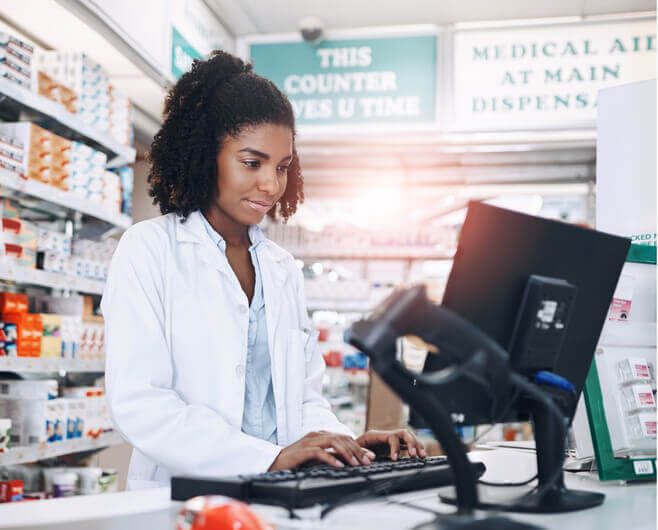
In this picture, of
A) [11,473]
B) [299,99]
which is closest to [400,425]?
[299,99]

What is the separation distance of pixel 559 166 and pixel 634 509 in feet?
13.6

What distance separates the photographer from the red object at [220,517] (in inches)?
29.9

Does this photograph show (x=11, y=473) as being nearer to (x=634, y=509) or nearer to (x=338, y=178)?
(x=634, y=509)

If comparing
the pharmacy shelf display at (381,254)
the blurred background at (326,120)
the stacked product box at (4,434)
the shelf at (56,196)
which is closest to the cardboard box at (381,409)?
the blurred background at (326,120)

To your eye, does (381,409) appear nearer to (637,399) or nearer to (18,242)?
(18,242)

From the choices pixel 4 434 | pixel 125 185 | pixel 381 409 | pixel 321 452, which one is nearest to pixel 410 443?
pixel 321 452

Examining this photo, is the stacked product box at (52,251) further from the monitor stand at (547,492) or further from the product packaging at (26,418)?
the monitor stand at (547,492)

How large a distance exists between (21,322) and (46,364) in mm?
220

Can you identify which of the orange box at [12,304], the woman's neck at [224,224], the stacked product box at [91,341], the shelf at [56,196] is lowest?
the stacked product box at [91,341]

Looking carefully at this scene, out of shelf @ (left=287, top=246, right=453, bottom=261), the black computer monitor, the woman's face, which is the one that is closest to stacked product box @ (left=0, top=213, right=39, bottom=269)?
the woman's face

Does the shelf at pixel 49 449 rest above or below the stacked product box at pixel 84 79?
below

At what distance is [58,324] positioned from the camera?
300cm

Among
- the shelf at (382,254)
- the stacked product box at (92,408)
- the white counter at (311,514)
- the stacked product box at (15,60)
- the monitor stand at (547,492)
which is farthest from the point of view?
the shelf at (382,254)

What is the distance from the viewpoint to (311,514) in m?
1.00
